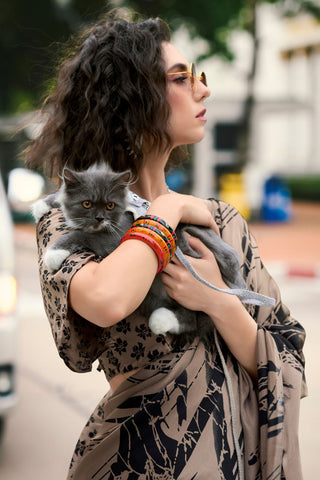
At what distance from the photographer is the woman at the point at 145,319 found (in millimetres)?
1885

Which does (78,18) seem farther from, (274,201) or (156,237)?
(156,237)

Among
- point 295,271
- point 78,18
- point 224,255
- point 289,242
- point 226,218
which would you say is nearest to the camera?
point 224,255

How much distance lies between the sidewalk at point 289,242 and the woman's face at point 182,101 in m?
9.49

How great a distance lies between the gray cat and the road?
303cm

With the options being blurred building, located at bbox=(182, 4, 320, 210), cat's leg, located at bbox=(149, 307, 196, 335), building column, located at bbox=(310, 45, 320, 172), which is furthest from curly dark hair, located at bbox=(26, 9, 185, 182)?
building column, located at bbox=(310, 45, 320, 172)

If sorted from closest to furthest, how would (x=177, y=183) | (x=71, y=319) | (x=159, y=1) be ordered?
1. (x=71, y=319)
2. (x=159, y=1)
3. (x=177, y=183)

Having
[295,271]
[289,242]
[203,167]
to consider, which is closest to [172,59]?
[295,271]

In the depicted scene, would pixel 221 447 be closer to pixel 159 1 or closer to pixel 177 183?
pixel 159 1

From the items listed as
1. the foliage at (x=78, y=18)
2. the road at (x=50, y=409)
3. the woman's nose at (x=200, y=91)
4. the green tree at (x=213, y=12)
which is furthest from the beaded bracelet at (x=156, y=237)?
the green tree at (x=213, y=12)

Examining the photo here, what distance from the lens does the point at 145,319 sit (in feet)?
6.46

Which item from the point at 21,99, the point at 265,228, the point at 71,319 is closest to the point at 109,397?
the point at 71,319

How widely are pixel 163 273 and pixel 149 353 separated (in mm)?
237

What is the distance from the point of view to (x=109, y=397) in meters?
2.03

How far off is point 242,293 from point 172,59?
2.56 ft
